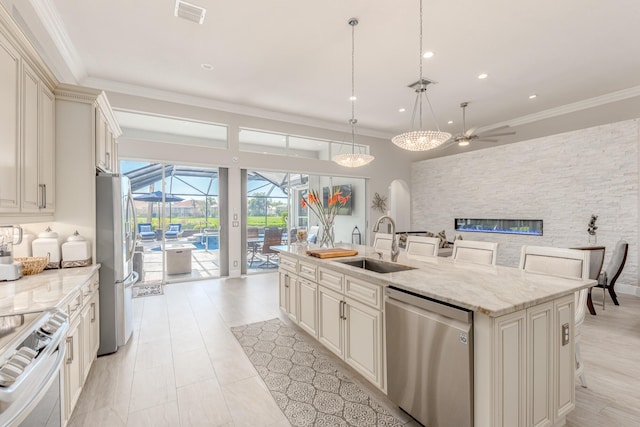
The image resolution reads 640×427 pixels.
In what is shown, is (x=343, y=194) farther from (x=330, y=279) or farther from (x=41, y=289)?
(x=41, y=289)

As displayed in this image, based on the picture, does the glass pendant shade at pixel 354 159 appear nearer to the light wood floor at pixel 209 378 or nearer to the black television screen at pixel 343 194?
the light wood floor at pixel 209 378

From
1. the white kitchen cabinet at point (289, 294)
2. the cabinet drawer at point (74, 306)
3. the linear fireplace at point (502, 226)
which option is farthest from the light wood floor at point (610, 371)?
the cabinet drawer at point (74, 306)

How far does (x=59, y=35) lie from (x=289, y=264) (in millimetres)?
3748

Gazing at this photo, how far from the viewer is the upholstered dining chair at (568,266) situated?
2.04m

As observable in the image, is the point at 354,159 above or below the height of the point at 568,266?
above

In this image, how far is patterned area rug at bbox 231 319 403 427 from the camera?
197 cm

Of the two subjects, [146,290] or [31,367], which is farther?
[146,290]

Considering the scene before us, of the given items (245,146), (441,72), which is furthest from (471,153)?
(245,146)

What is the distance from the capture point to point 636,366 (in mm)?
2576

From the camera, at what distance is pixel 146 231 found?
18.0 ft

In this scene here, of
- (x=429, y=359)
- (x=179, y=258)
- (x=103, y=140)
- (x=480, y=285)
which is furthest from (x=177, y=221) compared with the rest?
(x=480, y=285)

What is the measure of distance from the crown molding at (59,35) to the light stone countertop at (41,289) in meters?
2.58

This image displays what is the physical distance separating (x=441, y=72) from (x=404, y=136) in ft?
6.62

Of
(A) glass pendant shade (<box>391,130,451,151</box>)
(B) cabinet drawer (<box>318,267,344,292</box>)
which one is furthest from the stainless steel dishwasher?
(A) glass pendant shade (<box>391,130,451,151</box>)
